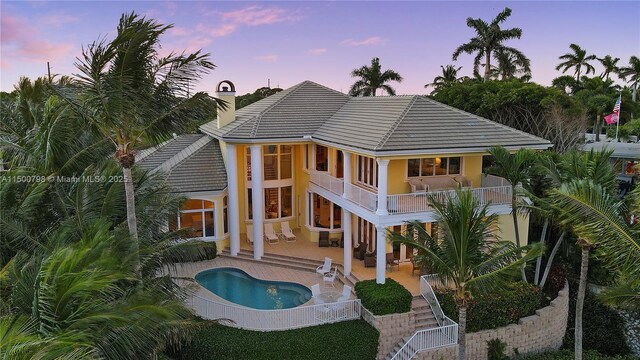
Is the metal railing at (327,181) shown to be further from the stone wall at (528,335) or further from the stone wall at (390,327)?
the stone wall at (528,335)

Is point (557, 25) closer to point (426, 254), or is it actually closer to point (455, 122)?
point (455, 122)

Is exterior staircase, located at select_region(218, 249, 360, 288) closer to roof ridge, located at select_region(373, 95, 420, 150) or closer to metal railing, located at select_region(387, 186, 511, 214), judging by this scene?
metal railing, located at select_region(387, 186, 511, 214)

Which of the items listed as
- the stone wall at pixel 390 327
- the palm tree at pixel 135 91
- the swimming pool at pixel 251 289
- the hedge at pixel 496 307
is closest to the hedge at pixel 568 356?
the hedge at pixel 496 307

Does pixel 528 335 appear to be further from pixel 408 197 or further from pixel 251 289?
pixel 251 289

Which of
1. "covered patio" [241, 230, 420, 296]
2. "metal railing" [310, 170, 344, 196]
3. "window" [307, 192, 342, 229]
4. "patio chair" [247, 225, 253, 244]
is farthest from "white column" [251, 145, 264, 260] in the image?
"window" [307, 192, 342, 229]

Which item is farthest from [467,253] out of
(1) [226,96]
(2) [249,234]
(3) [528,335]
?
(1) [226,96]

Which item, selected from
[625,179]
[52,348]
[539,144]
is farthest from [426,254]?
[625,179]
